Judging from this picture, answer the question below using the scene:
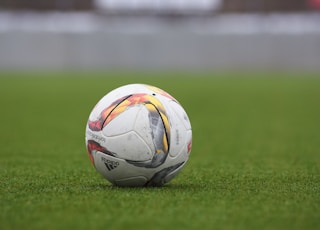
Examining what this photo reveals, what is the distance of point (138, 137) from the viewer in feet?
14.1

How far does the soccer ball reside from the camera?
14.2 ft

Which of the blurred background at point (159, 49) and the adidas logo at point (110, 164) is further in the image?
the blurred background at point (159, 49)

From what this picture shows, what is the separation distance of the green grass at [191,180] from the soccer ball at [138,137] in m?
0.13

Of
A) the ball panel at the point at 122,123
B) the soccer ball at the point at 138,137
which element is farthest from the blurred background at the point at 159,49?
the ball panel at the point at 122,123

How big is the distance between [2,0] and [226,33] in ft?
41.4

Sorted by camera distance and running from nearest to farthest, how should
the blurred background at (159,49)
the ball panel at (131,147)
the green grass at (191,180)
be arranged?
the green grass at (191,180) → the ball panel at (131,147) → the blurred background at (159,49)

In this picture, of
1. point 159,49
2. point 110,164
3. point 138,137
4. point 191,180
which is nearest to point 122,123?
point 138,137

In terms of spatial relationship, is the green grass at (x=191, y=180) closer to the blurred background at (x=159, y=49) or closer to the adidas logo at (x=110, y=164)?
the adidas logo at (x=110, y=164)

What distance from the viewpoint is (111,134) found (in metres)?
4.36

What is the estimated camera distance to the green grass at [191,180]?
11.9ft

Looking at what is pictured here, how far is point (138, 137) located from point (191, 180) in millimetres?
923

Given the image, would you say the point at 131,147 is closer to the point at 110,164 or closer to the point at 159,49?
the point at 110,164

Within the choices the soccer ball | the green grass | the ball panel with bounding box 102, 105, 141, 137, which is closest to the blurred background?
the green grass

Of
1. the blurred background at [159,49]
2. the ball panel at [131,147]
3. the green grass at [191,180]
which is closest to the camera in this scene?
the green grass at [191,180]
